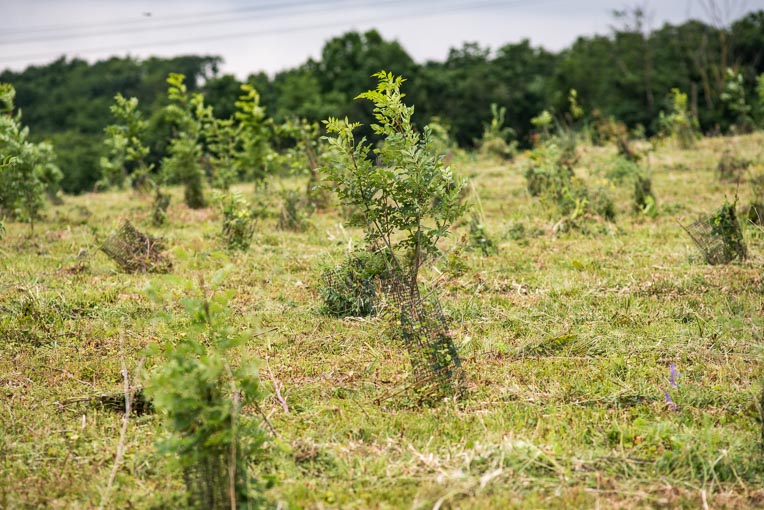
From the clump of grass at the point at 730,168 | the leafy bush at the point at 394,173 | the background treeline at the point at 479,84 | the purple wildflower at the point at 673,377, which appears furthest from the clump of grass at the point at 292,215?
the background treeline at the point at 479,84

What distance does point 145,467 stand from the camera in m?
3.07

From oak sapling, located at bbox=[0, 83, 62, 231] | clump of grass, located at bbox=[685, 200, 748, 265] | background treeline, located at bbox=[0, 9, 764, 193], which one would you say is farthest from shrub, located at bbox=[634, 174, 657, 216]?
background treeline, located at bbox=[0, 9, 764, 193]

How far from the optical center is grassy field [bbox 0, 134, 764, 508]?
2.88 m

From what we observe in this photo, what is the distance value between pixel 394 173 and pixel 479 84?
29.4 meters

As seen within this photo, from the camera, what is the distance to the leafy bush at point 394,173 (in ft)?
13.3

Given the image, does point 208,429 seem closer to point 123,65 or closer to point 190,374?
point 190,374

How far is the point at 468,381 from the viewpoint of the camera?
12.9ft

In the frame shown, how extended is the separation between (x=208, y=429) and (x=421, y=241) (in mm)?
2103

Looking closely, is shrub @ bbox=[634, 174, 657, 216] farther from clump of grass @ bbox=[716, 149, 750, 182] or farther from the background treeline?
the background treeline

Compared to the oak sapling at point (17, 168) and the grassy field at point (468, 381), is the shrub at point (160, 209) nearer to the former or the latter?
the oak sapling at point (17, 168)

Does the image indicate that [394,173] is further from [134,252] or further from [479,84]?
[479,84]

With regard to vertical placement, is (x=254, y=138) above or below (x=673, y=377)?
above

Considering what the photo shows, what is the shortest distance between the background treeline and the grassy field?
2070 centimetres

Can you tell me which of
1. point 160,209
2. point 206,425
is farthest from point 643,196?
point 206,425
